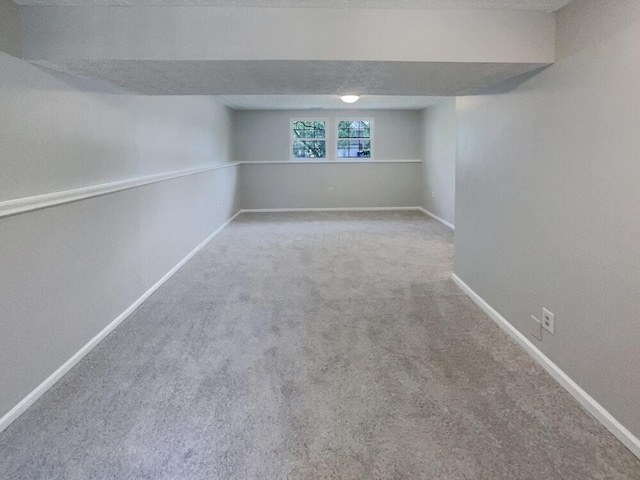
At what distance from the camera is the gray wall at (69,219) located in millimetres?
2131

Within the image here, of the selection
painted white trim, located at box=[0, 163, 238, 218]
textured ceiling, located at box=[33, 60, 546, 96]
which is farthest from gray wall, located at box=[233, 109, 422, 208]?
textured ceiling, located at box=[33, 60, 546, 96]

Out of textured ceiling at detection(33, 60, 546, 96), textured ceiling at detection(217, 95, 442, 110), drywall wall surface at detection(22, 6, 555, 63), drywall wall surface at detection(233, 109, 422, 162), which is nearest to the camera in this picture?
drywall wall surface at detection(22, 6, 555, 63)

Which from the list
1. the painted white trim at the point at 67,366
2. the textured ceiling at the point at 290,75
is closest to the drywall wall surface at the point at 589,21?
the textured ceiling at the point at 290,75

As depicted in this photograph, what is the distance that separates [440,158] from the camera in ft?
26.2

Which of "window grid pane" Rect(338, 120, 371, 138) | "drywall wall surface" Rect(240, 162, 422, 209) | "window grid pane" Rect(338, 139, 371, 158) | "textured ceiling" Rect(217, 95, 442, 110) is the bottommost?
"drywall wall surface" Rect(240, 162, 422, 209)

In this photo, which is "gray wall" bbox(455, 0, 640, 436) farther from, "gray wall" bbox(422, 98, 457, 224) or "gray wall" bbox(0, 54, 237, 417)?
"gray wall" bbox(422, 98, 457, 224)

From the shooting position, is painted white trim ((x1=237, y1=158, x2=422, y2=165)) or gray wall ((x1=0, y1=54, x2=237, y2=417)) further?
painted white trim ((x1=237, y1=158, x2=422, y2=165))

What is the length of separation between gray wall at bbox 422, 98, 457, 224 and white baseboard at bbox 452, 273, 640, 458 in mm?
4062

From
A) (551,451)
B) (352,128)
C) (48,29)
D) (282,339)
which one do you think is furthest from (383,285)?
(352,128)

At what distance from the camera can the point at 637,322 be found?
1.78 meters

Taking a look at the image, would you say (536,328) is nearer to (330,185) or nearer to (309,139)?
(330,185)

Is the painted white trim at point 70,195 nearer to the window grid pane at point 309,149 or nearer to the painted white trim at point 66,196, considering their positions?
the painted white trim at point 66,196

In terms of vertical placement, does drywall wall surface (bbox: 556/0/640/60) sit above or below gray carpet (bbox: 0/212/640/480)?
above

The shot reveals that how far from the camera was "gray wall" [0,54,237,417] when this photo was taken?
2131 mm
